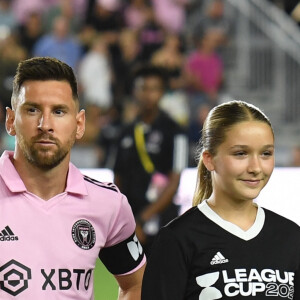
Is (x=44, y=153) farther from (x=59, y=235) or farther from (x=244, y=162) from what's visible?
(x=244, y=162)

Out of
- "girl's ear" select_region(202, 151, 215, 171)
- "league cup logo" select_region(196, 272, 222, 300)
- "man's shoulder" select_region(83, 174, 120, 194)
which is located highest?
"girl's ear" select_region(202, 151, 215, 171)

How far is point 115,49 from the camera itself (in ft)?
38.0

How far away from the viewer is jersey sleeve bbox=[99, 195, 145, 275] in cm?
335

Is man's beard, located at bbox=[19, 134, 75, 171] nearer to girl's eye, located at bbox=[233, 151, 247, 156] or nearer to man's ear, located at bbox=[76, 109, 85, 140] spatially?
man's ear, located at bbox=[76, 109, 85, 140]

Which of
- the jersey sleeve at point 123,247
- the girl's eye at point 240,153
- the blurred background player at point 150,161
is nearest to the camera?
the girl's eye at point 240,153

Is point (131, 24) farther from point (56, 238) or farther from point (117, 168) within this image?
point (56, 238)

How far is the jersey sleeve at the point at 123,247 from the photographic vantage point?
335cm

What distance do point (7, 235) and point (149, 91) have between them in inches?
180

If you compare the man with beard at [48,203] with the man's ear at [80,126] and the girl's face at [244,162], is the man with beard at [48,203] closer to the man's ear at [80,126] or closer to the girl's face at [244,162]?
the man's ear at [80,126]

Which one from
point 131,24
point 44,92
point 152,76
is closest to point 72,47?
point 131,24

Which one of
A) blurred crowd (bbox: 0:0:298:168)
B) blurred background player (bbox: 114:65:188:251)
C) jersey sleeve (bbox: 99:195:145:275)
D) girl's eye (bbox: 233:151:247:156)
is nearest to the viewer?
girl's eye (bbox: 233:151:247:156)

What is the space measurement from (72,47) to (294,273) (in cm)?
859

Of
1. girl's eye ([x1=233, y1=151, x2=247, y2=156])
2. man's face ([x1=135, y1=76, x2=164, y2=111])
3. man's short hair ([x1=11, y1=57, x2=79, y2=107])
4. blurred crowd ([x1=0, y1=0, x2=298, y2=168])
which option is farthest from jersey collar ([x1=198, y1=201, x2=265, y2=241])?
blurred crowd ([x1=0, y1=0, x2=298, y2=168])

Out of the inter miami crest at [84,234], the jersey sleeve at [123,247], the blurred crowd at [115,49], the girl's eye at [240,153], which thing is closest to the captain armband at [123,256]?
the jersey sleeve at [123,247]
